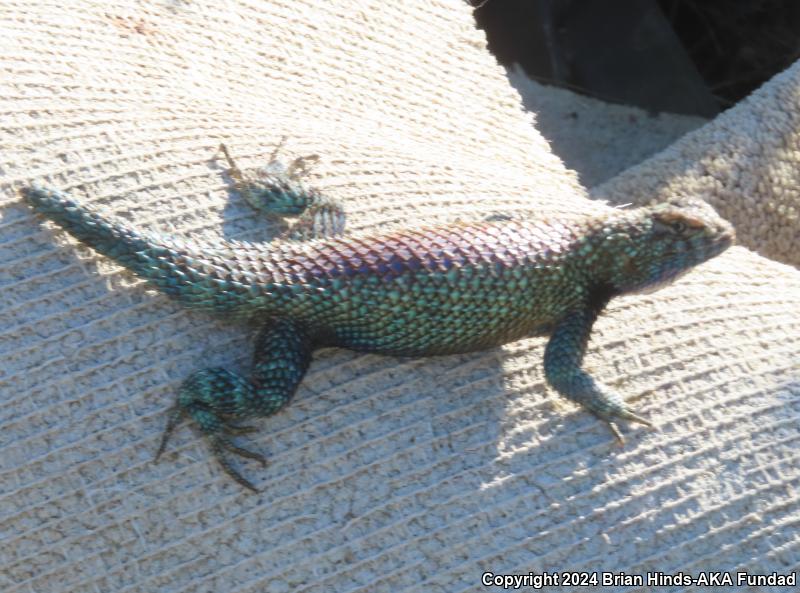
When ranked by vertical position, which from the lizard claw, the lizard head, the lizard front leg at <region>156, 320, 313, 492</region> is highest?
the lizard head

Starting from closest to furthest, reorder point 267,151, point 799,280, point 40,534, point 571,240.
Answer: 1. point 40,534
2. point 571,240
3. point 267,151
4. point 799,280

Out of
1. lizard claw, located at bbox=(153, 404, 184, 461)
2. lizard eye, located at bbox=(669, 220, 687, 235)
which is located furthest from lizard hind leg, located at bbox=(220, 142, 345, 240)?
lizard eye, located at bbox=(669, 220, 687, 235)

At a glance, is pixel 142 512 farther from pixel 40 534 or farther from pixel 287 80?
pixel 287 80

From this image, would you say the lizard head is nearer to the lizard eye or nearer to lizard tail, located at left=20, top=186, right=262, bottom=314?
the lizard eye

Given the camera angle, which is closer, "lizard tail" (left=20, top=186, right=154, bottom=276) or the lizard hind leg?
"lizard tail" (left=20, top=186, right=154, bottom=276)

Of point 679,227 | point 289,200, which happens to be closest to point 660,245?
point 679,227

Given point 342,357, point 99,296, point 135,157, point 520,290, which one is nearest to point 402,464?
point 342,357

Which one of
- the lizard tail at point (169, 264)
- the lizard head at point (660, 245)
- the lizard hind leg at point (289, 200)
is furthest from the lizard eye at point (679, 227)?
the lizard tail at point (169, 264)
